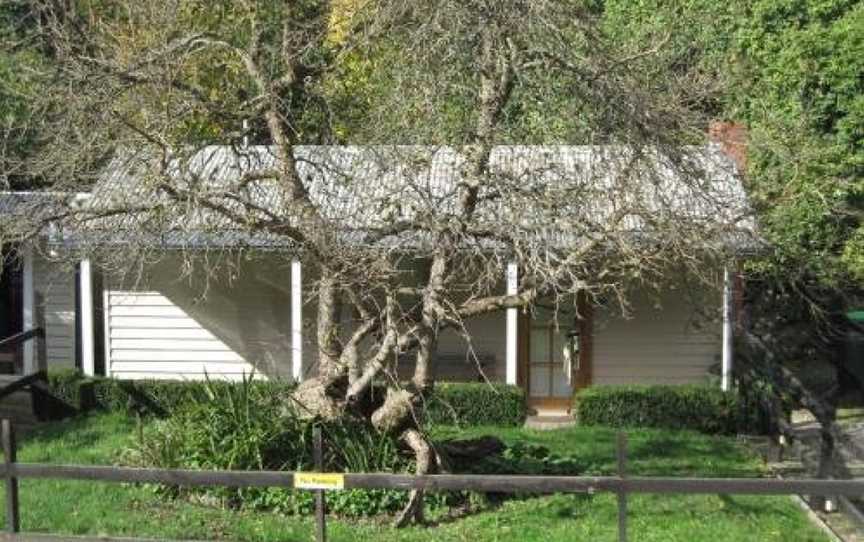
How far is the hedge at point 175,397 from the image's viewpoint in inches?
582

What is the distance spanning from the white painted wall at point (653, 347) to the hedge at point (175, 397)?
2.17 meters

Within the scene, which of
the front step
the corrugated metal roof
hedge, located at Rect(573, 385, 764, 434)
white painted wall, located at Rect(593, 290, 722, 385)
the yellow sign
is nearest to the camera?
the yellow sign

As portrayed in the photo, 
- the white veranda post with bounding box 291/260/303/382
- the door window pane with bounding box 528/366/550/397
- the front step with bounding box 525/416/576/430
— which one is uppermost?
the white veranda post with bounding box 291/260/303/382

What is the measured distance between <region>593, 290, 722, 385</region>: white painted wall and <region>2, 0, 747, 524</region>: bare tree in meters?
6.79

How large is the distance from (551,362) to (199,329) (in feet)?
18.0

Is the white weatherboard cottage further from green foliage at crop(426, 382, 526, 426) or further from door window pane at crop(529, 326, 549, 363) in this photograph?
green foliage at crop(426, 382, 526, 426)

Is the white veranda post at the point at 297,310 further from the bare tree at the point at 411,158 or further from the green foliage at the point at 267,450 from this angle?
the bare tree at the point at 411,158

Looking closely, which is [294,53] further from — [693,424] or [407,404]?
[693,424]

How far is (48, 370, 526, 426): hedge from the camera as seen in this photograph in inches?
582

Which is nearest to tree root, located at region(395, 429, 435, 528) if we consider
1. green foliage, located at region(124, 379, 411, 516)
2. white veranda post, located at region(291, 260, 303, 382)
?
green foliage, located at region(124, 379, 411, 516)

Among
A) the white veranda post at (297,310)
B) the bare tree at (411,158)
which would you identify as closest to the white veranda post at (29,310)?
the white veranda post at (297,310)

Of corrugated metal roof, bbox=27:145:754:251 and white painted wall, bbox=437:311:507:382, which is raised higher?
corrugated metal roof, bbox=27:145:754:251

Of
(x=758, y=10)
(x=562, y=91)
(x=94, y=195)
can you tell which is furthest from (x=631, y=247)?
(x=758, y=10)

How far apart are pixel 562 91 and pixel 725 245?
1808 mm
